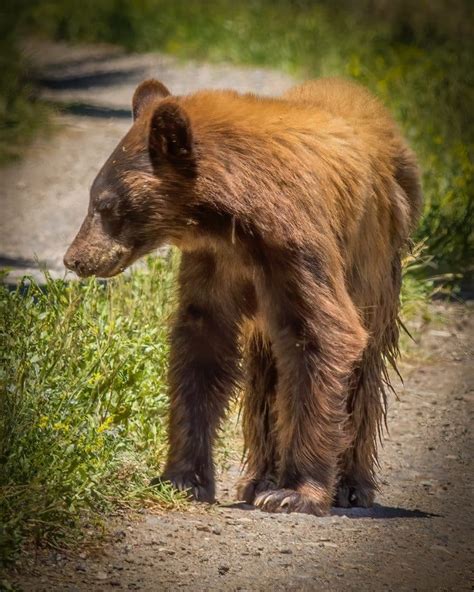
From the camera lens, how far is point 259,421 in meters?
6.33

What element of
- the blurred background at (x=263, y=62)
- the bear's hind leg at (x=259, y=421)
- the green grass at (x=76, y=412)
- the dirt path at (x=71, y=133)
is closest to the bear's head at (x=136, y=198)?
the green grass at (x=76, y=412)

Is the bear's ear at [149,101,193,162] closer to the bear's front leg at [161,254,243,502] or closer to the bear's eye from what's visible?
the bear's eye

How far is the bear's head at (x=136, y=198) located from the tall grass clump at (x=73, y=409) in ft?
1.39

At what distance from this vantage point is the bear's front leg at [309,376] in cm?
554

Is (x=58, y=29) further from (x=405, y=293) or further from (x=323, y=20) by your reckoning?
(x=405, y=293)

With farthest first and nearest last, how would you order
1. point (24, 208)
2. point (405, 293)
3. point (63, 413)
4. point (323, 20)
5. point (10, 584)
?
1. point (323, 20)
2. point (24, 208)
3. point (405, 293)
4. point (63, 413)
5. point (10, 584)

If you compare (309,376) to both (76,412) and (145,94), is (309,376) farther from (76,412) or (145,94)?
(145,94)

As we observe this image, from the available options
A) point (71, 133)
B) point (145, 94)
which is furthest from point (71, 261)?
point (71, 133)

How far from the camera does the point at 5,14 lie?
19.6 metres

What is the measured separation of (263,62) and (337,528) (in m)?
13.4

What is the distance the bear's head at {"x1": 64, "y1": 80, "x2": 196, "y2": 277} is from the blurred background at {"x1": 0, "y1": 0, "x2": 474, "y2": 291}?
3.99 m

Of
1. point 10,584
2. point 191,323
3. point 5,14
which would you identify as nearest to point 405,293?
point 191,323

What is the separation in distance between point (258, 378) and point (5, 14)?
14414mm

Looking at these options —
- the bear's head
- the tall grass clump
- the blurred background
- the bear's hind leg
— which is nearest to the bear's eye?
the bear's head
